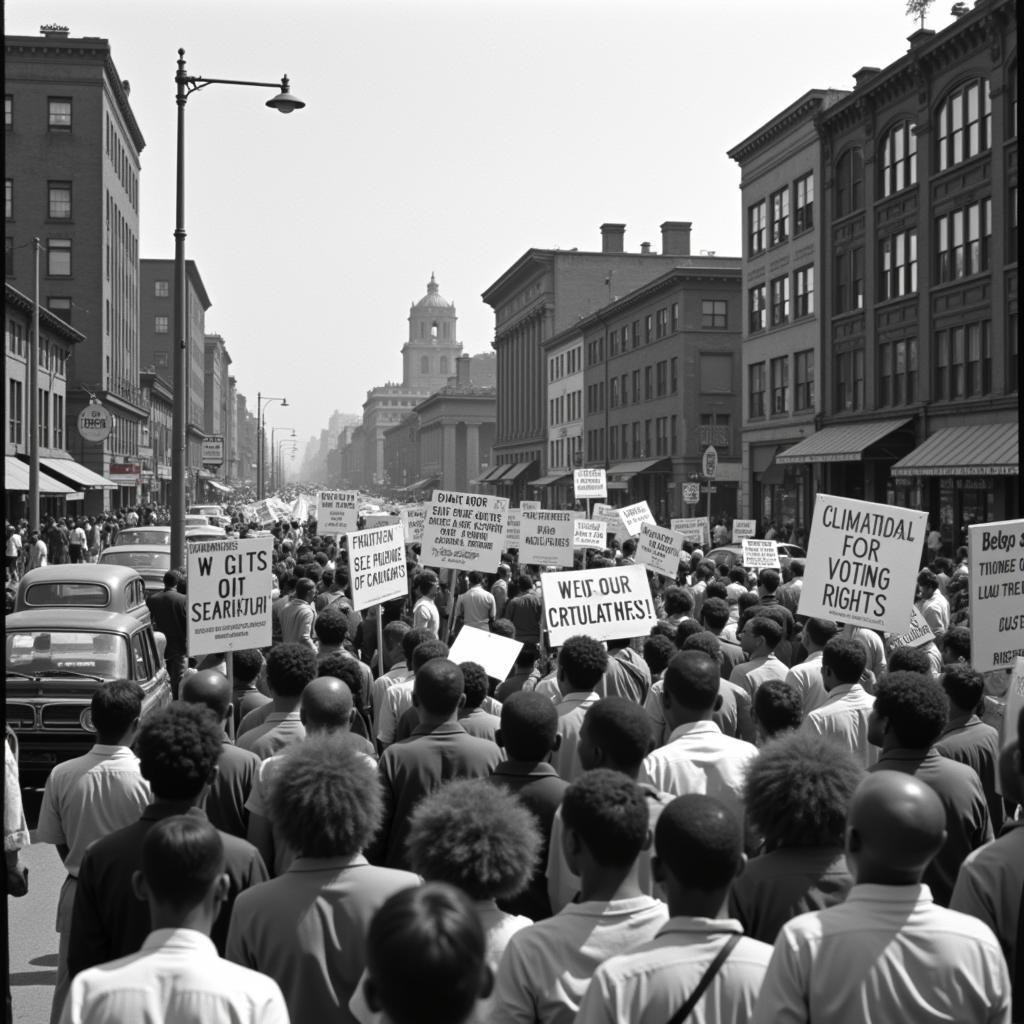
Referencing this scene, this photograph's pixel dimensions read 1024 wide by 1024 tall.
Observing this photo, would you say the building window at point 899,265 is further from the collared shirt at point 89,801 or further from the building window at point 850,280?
the collared shirt at point 89,801

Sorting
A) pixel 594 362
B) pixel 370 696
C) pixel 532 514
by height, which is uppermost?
pixel 594 362

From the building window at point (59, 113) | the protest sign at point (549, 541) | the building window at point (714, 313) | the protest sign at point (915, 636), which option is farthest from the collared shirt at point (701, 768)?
the building window at point (59, 113)

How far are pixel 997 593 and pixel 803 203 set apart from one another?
44134 mm

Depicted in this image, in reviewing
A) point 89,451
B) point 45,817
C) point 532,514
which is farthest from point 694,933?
point 89,451

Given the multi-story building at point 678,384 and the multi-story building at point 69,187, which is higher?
the multi-story building at point 69,187

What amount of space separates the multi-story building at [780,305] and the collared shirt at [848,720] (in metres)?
41.7

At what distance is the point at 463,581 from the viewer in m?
20.3

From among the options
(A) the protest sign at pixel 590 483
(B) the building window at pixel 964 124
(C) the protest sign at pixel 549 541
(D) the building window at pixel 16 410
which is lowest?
(C) the protest sign at pixel 549 541

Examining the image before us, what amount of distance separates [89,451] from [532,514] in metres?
56.2

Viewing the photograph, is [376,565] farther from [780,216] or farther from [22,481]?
[780,216]

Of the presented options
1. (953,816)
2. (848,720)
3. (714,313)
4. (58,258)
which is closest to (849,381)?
(714,313)

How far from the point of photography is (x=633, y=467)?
6975cm

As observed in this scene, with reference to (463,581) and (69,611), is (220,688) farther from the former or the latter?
(463,581)

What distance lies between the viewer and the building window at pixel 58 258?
73562 millimetres
